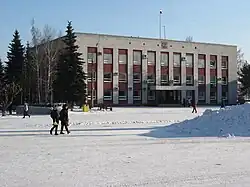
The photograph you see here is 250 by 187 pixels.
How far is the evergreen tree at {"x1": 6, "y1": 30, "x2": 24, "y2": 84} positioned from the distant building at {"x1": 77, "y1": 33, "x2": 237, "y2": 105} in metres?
9.22

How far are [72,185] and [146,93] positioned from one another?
62.3 meters

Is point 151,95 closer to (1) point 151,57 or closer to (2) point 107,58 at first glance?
(1) point 151,57

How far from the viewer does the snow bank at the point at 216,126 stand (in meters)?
18.8

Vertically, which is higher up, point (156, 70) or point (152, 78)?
point (156, 70)

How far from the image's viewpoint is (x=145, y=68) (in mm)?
69750

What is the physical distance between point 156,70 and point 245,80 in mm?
20688

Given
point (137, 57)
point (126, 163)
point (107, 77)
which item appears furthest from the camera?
point (137, 57)

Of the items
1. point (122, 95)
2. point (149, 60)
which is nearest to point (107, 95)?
point (122, 95)

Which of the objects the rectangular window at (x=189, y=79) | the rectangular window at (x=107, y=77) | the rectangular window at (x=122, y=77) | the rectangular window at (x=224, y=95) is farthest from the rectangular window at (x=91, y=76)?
the rectangular window at (x=224, y=95)

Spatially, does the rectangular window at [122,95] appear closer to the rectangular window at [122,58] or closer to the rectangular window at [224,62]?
the rectangular window at [122,58]

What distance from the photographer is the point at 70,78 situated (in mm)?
49594

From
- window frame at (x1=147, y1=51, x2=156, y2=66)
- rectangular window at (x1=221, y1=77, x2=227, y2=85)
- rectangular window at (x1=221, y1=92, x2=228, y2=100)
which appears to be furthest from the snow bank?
rectangular window at (x1=221, y1=77, x2=227, y2=85)

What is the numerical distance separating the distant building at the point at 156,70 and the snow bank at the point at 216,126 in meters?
39.7

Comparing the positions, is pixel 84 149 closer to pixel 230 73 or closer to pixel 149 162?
pixel 149 162
